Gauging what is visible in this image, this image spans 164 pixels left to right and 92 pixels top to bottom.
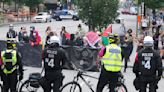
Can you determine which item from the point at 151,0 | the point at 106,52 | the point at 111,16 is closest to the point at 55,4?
the point at 151,0

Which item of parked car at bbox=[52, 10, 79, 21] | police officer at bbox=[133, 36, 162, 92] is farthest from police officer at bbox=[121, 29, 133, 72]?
parked car at bbox=[52, 10, 79, 21]

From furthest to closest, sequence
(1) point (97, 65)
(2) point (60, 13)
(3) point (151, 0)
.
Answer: (2) point (60, 13) < (3) point (151, 0) < (1) point (97, 65)

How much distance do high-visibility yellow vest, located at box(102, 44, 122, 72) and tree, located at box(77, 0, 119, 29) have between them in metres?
23.0

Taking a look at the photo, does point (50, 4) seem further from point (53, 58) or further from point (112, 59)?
point (53, 58)

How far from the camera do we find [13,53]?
1121 centimetres

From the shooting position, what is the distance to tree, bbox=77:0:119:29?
34500 mm

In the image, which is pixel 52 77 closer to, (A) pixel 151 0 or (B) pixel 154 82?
(B) pixel 154 82

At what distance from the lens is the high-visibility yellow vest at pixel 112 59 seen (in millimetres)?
11359

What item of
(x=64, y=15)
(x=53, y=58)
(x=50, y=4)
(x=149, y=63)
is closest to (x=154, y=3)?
(x=64, y=15)

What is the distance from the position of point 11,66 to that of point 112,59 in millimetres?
2450

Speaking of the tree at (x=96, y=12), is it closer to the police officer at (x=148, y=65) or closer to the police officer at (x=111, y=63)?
the police officer at (x=111, y=63)

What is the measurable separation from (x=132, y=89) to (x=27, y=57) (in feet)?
22.7

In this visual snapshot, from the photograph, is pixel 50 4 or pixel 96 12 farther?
pixel 50 4

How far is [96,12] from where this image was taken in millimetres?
34594
